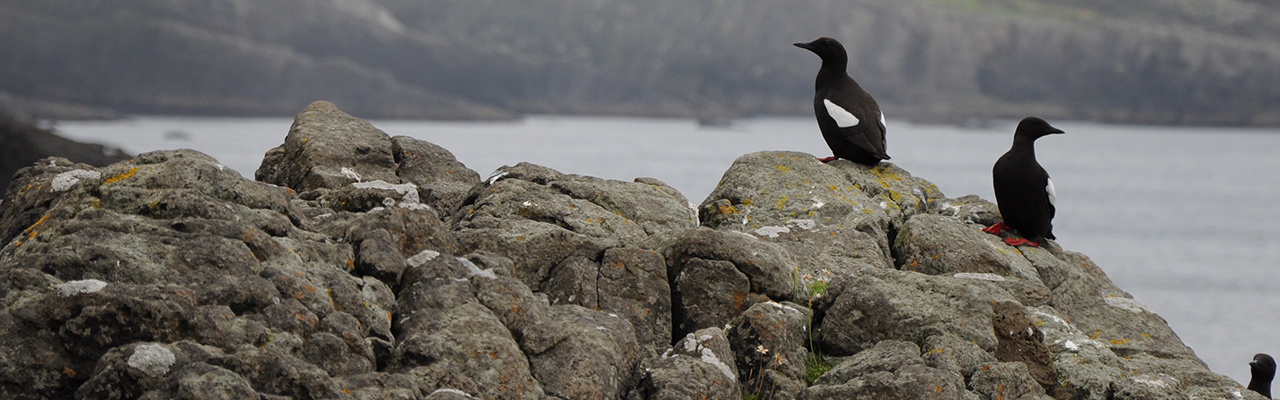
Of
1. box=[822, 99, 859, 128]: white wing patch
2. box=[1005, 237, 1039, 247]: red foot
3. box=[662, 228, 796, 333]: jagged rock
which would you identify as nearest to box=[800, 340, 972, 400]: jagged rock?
box=[662, 228, 796, 333]: jagged rock

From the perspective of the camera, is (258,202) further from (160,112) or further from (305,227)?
(160,112)

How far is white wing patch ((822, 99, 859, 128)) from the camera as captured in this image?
10266mm

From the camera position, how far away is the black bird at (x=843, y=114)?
33.5ft

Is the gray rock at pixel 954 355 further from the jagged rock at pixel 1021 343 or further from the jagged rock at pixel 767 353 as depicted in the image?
the jagged rock at pixel 767 353

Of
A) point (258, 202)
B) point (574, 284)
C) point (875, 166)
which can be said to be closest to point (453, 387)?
point (574, 284)

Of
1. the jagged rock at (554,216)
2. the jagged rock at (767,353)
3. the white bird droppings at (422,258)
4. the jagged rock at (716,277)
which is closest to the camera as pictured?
the white bird droppings at (422,258)

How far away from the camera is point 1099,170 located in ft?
431

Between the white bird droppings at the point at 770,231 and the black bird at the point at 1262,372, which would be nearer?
the white bird droppings at the point at 770,231

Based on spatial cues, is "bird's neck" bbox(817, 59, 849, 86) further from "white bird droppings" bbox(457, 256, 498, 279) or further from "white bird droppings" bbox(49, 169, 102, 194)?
"white bird droppings" bbox(49, 169, 102, 194)

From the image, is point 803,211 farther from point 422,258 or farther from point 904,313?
point 422,258

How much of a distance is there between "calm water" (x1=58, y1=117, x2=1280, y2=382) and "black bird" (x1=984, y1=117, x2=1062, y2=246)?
39.2 m

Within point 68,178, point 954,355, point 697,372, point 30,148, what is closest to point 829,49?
point 954,355

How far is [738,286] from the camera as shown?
23.7 feet

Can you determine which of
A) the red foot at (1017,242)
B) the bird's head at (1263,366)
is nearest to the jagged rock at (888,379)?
the red foot at (1017,242)
